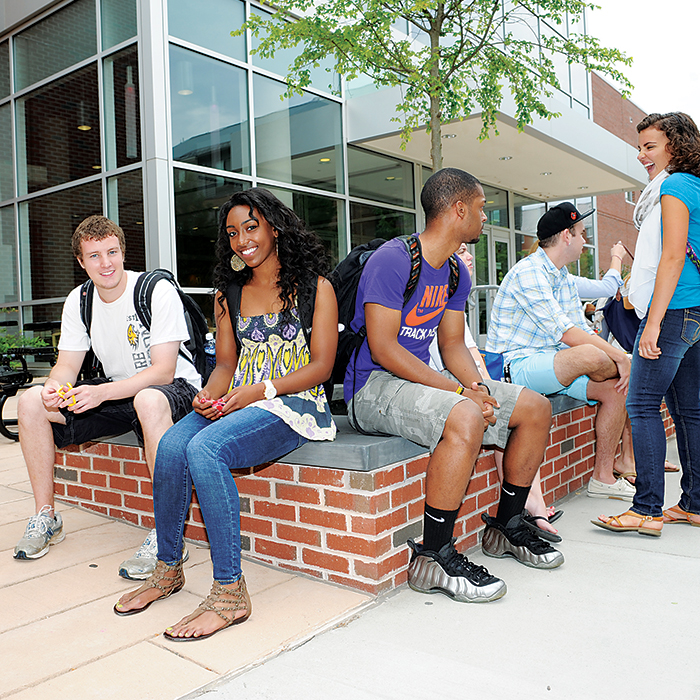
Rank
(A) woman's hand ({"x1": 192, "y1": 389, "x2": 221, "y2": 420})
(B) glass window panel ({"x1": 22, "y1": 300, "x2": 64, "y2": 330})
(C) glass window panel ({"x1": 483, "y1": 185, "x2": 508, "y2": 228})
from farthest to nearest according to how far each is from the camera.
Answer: (C) glass window panel ({"x1": 483, "y1": 185, "x2": 508, "y2": 228}) < (B) glass window panel ({"x1": 22, "y1": 300, "x2": 64, "y2": 330}) < (A) woman's hand ({"x1": 192, "y1": 389, "x2": 221, "y2": 420})

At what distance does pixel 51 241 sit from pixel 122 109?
293 centimetres

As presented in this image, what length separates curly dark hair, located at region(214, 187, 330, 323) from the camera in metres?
2.83

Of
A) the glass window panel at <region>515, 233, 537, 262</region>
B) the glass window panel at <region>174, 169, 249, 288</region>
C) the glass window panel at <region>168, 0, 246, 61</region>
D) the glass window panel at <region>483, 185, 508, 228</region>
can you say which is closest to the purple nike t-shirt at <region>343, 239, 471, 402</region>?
the glass window panel at <region>174, 169, 249, 288</region>

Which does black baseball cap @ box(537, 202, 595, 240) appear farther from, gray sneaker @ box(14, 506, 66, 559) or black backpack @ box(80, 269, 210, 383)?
gray sneaker @ box(14, 506, 66, 559)

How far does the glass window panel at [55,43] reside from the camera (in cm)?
1012

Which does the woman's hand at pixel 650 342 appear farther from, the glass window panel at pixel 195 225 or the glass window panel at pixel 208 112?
the glass window panel at pixel 208 112

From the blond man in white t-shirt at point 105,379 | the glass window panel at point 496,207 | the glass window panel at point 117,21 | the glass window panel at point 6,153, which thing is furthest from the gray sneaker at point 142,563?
the glass window panel at point 496,207

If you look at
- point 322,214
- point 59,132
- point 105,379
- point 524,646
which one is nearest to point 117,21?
point 59,132

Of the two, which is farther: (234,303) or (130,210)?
(130,210)

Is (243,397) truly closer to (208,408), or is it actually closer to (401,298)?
(208,408)

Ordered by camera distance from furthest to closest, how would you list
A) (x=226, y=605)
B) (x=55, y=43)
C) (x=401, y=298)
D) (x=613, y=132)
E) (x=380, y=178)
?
(x=613, y=132) → (x=380, y=178) → (x=55, y=43) → (x=401, y=298) → (x=226, y=605)

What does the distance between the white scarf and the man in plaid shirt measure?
1.41ft

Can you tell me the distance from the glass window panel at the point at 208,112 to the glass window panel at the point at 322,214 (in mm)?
1131

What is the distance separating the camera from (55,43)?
10.7 meters
